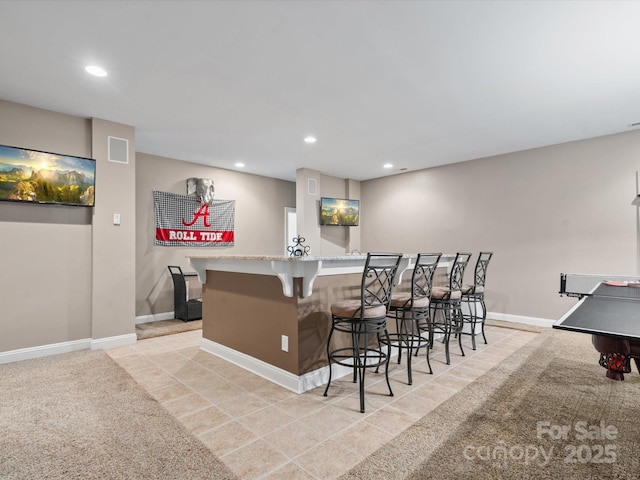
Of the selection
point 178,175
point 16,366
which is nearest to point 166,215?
point 178,175

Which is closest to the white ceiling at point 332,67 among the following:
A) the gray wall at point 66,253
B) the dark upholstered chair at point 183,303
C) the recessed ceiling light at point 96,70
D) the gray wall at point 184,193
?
the recessed ceiling light at point 96,70

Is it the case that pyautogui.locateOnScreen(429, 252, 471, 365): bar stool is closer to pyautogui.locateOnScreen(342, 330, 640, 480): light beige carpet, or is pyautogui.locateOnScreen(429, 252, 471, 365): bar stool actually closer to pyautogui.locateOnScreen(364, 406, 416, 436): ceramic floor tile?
pyautogui.locateOnScreen(342, 330, 640, 480): light beige carpet

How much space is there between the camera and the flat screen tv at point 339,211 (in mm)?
6777

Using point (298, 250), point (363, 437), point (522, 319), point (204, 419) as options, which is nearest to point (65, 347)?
point (204, 419)

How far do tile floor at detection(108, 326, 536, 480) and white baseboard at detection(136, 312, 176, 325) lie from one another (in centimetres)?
165

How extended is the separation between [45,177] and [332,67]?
10.6 feet

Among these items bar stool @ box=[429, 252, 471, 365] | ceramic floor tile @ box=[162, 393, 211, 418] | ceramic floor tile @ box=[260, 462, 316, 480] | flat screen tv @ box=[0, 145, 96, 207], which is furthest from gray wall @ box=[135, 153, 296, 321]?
ceramic floor tile @ box=[260, 462, 316, 480]

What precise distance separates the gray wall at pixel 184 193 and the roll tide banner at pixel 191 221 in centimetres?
10

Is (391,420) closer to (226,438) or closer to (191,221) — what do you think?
(226,438)

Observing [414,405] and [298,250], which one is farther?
[298,250]

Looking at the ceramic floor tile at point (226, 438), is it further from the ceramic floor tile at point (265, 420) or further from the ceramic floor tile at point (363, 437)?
the ceramic floor tile at point (363, 437)

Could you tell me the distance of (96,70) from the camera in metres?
2.88

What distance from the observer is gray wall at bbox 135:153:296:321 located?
17.7ft

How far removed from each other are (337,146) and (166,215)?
10.1 ft
